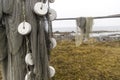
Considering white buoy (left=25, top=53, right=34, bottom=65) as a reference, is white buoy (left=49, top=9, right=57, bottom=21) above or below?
above

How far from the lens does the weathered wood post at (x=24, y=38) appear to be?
268 cm

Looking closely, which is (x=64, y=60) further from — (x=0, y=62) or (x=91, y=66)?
(x=0, y=62)

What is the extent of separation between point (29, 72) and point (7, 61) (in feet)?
0.80

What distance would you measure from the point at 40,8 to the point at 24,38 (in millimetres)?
298

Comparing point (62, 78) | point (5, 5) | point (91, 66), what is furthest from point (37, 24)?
point (91, 66)

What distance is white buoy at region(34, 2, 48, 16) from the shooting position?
2.62m

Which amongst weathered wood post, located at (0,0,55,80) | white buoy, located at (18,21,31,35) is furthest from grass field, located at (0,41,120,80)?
white buoy, located at (18,21,31,35)

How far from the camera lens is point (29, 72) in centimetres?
271

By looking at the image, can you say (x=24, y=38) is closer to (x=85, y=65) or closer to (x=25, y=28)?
(x=25, y=28)

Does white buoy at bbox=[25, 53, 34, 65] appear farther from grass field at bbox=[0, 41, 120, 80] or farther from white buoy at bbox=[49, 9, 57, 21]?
grass field at bbox=[0, 41, 120, 80]

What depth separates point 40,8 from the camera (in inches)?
103

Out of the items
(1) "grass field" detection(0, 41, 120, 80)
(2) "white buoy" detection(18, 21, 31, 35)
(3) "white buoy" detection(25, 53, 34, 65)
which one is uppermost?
(2) "white buoy" detection(18, 21, 31, 35)

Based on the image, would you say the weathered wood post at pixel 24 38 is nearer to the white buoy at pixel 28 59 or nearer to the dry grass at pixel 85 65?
the white buoy at pixel 28 59

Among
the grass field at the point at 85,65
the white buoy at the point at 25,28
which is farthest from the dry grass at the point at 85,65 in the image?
the white buoy at the point at 25,28
